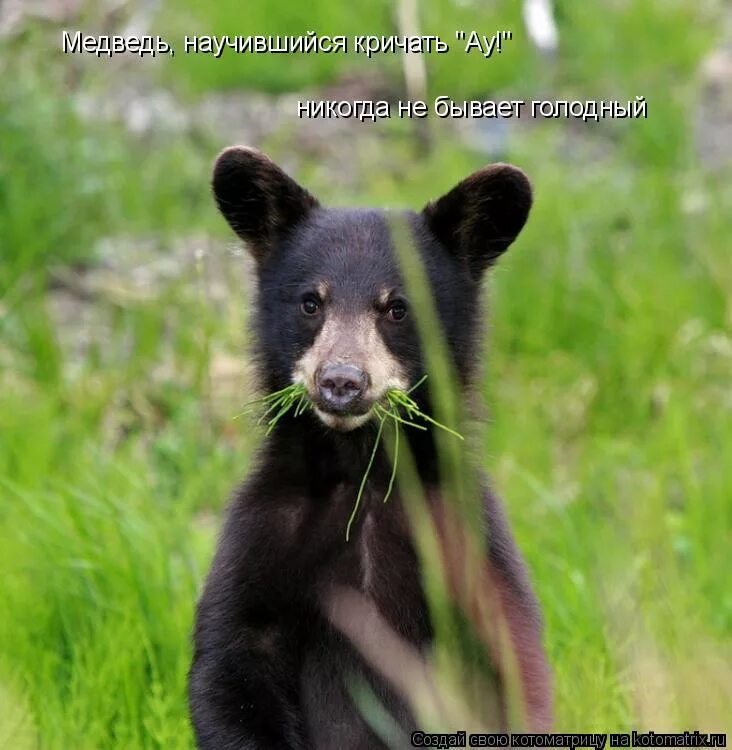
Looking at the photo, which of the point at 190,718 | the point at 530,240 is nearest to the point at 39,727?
the point at 190,718

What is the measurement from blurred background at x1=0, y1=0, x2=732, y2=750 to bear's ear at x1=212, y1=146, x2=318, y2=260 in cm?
28

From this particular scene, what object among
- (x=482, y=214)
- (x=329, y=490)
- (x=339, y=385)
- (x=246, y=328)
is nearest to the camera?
(x=339, y=385)

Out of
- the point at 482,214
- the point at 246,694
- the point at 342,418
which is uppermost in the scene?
the point at 482,214

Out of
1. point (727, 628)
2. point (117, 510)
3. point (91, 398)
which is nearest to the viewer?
point (117, 510)

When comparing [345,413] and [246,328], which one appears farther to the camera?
[246,328]

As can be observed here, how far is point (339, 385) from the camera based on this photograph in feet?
12.0

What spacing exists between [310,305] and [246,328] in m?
0.37

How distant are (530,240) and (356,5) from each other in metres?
2.83

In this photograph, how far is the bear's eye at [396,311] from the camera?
4027 millimetres

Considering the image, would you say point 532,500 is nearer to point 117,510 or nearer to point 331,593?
point 117,510

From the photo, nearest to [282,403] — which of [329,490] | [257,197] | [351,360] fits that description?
[329,490]

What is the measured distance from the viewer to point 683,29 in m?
10.2

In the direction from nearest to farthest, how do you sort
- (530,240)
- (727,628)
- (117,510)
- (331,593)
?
(331,593) → (117,510) → (727,628) → (530,240)

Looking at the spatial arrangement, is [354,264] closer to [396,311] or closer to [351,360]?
[396,311]
